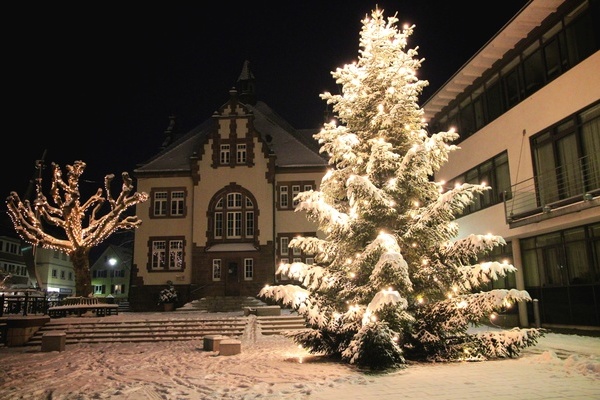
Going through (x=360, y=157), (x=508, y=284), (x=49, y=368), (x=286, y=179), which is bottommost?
(x=49, y=368)

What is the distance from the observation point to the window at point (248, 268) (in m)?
31.1

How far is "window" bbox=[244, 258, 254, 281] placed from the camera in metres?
31.1

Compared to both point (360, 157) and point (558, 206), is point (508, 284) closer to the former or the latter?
point (558, 206)

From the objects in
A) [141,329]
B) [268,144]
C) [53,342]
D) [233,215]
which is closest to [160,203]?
[233,215]

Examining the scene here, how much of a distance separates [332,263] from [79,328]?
12.9 m

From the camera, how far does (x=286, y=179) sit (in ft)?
107

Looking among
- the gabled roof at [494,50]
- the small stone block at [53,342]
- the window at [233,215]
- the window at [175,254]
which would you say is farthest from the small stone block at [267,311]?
the gabled roof at [494,50]

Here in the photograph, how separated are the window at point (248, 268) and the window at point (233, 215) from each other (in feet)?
4.90

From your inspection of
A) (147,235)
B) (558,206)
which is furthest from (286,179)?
(558,206)

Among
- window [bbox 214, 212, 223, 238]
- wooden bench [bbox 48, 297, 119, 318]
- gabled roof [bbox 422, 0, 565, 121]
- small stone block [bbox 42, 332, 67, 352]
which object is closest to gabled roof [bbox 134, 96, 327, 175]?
window [bbox 214, 212, 223, 238]

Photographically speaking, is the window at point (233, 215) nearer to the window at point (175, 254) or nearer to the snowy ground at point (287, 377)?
the window at point (175, 254)

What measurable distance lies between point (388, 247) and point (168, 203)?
2506 centimetres

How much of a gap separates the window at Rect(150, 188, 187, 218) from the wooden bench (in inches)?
382

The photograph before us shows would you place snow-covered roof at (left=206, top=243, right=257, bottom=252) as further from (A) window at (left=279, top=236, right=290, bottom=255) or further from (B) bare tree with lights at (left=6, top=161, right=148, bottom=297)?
(B) bare tree with lights at (left=6, top=161, right=148, bottom=297)
